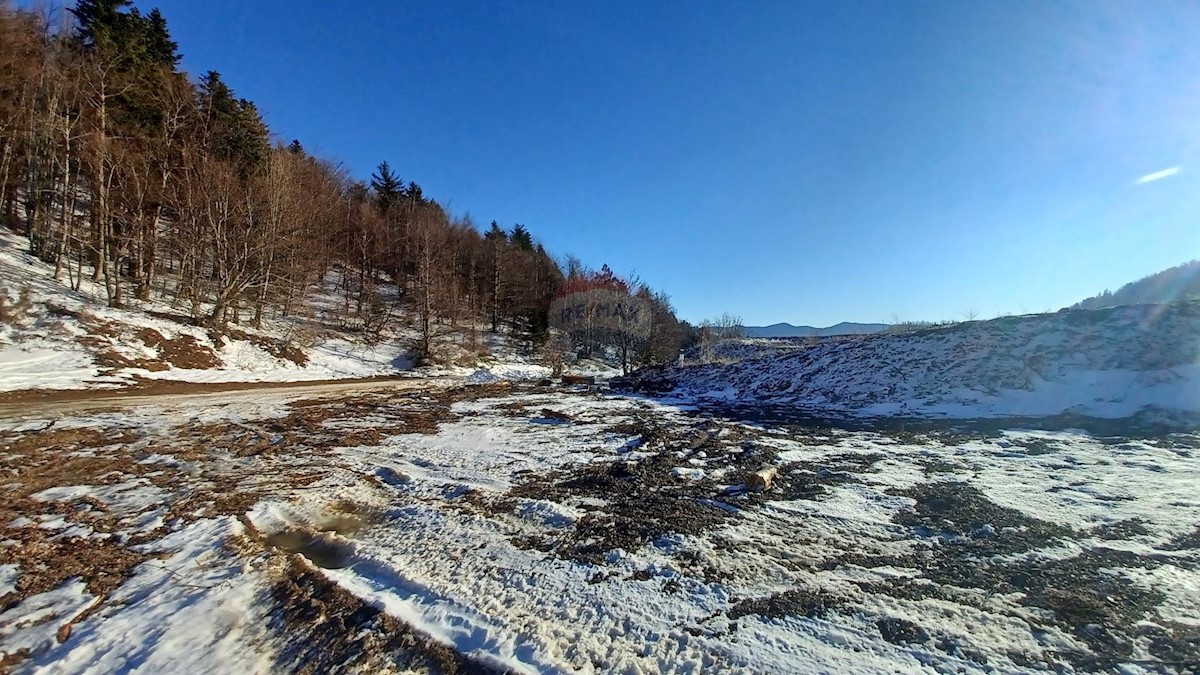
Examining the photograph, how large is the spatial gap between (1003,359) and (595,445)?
12330 mm

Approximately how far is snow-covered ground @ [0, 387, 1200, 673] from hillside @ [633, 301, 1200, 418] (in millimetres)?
3914

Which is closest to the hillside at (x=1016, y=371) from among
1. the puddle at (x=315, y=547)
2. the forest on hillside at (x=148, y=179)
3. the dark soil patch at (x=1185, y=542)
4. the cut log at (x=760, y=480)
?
the cut log at (x=760, y=480)

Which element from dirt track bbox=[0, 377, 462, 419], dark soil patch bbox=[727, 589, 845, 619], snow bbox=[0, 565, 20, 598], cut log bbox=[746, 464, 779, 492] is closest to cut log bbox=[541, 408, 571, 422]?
cut log bbox=[746, 464, 779, 492]

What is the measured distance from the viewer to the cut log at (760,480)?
5676mm

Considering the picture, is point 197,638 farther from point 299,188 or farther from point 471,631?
point 299,188

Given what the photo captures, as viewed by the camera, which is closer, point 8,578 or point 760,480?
point 8,578

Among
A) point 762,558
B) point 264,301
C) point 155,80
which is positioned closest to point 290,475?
point 762,558

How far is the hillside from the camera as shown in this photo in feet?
35.7

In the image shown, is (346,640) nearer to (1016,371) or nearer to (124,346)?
(1016,371)

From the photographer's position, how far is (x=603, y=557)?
12.7 feet

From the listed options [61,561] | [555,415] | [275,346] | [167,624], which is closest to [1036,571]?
[167,624]

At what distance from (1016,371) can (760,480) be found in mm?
11311

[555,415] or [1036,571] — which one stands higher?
A: [555,415]

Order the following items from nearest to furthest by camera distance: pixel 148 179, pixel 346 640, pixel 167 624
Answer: pixel 346 640
pixel 167 624
pixel 148 179
